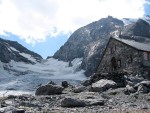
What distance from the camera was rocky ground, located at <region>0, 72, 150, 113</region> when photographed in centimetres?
2002

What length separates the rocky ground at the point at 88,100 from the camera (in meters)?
20.0

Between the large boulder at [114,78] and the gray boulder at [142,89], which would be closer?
the gray boulder at [142,89]

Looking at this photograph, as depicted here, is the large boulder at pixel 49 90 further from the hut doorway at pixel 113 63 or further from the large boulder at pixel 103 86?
the hut doorway at pixel 113 63

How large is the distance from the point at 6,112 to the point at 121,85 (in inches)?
845

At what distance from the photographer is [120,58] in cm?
5094

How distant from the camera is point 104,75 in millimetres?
39938

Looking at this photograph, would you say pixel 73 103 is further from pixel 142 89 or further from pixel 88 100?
pixel 142 89

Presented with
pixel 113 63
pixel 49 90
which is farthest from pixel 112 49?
pixel 49 90

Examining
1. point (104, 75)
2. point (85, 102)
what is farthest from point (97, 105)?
point (104, 75)

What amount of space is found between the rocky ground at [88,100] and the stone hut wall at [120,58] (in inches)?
360

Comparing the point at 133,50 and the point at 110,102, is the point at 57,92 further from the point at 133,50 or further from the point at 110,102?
the point at 133,50

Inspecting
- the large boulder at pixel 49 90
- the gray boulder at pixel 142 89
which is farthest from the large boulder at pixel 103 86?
the gray boulder at pixel 142 89

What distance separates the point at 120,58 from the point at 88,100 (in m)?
28.7

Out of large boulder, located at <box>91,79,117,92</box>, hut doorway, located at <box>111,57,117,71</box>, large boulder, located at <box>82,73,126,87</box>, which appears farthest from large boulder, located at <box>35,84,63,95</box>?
hut doorway, located at <box>111,57,117,71</box>
